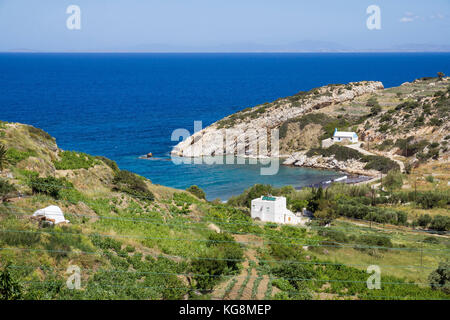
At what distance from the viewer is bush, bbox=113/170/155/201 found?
26.7 meters

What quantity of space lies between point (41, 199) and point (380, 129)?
5871 cm

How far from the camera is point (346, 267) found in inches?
800

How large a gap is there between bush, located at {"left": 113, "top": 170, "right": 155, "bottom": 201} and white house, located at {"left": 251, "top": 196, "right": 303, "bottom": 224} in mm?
7699

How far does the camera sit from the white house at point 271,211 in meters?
31.7

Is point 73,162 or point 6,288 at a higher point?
point 73,162

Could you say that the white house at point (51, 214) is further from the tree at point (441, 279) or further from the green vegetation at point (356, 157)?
the green vegetation at point (356, 157)

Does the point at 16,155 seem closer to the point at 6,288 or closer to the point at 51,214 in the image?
the point at 51,214

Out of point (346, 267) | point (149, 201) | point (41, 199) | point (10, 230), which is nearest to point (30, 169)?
point (41, 199)

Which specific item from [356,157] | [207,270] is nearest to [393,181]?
[356,157]

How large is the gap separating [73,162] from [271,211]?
1306 centimetres

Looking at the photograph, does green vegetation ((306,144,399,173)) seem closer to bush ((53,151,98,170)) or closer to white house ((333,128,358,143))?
white house ((333,128,358,143))

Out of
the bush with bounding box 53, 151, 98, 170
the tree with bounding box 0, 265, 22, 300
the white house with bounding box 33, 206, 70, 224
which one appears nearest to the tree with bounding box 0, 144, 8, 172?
the bush with bounding box 53, 151, 98, 170

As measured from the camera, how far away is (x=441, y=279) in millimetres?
18984

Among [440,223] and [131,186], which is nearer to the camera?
[131,186]
